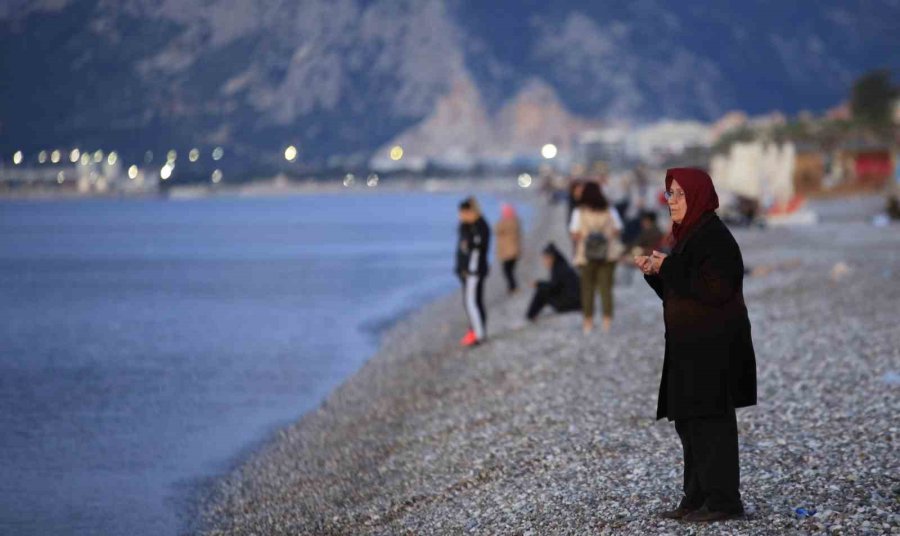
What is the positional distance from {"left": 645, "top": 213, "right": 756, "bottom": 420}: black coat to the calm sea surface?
17.1ft

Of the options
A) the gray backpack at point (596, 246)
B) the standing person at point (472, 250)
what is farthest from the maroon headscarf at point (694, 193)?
the standing person at point (472, 250)

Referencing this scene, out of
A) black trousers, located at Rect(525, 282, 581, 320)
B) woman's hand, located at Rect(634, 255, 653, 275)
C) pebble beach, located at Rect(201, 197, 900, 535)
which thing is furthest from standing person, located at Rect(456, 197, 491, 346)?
woman's hand, located at Rect(634, 255, 653, 275)

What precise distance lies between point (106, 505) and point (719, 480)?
21.0 feet

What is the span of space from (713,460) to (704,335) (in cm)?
66

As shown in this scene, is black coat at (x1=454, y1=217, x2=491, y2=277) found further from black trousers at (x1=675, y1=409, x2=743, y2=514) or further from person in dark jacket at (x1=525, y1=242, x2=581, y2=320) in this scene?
black trousers at (x1=675, y1=409, x2=743, y2=514)

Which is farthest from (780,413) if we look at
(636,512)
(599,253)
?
(599,253)

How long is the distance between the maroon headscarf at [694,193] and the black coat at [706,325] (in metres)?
0.04

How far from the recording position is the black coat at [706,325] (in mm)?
6098

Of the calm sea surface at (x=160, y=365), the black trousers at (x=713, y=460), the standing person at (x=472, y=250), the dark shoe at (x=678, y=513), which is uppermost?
the standing person at (x=472, y=250)

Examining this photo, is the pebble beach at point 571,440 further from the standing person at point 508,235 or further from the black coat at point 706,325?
the standing person at point 508,235

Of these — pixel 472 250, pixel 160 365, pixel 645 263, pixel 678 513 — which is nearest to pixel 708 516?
pixel 678 513

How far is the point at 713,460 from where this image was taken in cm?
646

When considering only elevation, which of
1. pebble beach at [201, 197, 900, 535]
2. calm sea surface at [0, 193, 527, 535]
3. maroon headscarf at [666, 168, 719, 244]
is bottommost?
calm sea surface at [0, 193, 527, 535]

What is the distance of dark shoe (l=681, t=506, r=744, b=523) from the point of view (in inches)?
261
